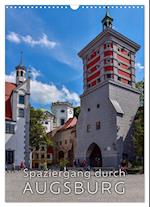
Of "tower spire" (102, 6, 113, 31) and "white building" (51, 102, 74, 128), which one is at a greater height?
"tower spire" (102, 6, 113, 31)

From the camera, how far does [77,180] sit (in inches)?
106

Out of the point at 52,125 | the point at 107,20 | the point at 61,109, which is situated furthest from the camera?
Result: the point at 52,125

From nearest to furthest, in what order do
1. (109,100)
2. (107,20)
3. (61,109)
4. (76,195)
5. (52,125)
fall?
(76,195) → (107,20) → (61,109) → (52,125) → (109,100)

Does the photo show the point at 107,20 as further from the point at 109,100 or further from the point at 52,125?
the point at 109,100

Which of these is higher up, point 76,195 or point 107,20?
point 107,20

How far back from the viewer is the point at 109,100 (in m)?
6.34

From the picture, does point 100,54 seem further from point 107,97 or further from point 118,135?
point 118,135

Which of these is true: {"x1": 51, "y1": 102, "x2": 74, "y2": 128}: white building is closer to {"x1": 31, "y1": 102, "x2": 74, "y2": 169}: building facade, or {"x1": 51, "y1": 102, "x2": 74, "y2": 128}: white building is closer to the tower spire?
{"x1": 31, "y1": 102, "x2": 74, "y2": 169}: building facade

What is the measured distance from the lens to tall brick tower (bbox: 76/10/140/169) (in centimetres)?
432

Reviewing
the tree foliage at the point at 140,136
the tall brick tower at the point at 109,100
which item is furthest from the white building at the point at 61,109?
the tree foliage at the point at 140,136

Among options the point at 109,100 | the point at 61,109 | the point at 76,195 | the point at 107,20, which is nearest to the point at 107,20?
the point at 107,20

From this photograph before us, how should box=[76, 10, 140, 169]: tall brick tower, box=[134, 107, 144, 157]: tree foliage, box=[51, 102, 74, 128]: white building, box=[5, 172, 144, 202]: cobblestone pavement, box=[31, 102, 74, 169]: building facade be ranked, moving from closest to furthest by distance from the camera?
box=[5, 172, 144, 202]: cobblestone pavement < box=[134, 107, 144, 157]: tree foliage < box=[51, 102, 74, 128]: white building < box=[31, 102, 74, 169]: building facade < box=[76, 10, 140, 169]: tall brick tower

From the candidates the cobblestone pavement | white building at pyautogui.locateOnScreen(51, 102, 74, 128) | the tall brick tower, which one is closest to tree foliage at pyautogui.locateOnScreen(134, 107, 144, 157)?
the cobblestone pavement

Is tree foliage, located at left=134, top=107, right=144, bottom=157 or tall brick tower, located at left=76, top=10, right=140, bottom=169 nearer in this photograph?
tree foliage, located at left=134, top=107, right=144, bottom=157
